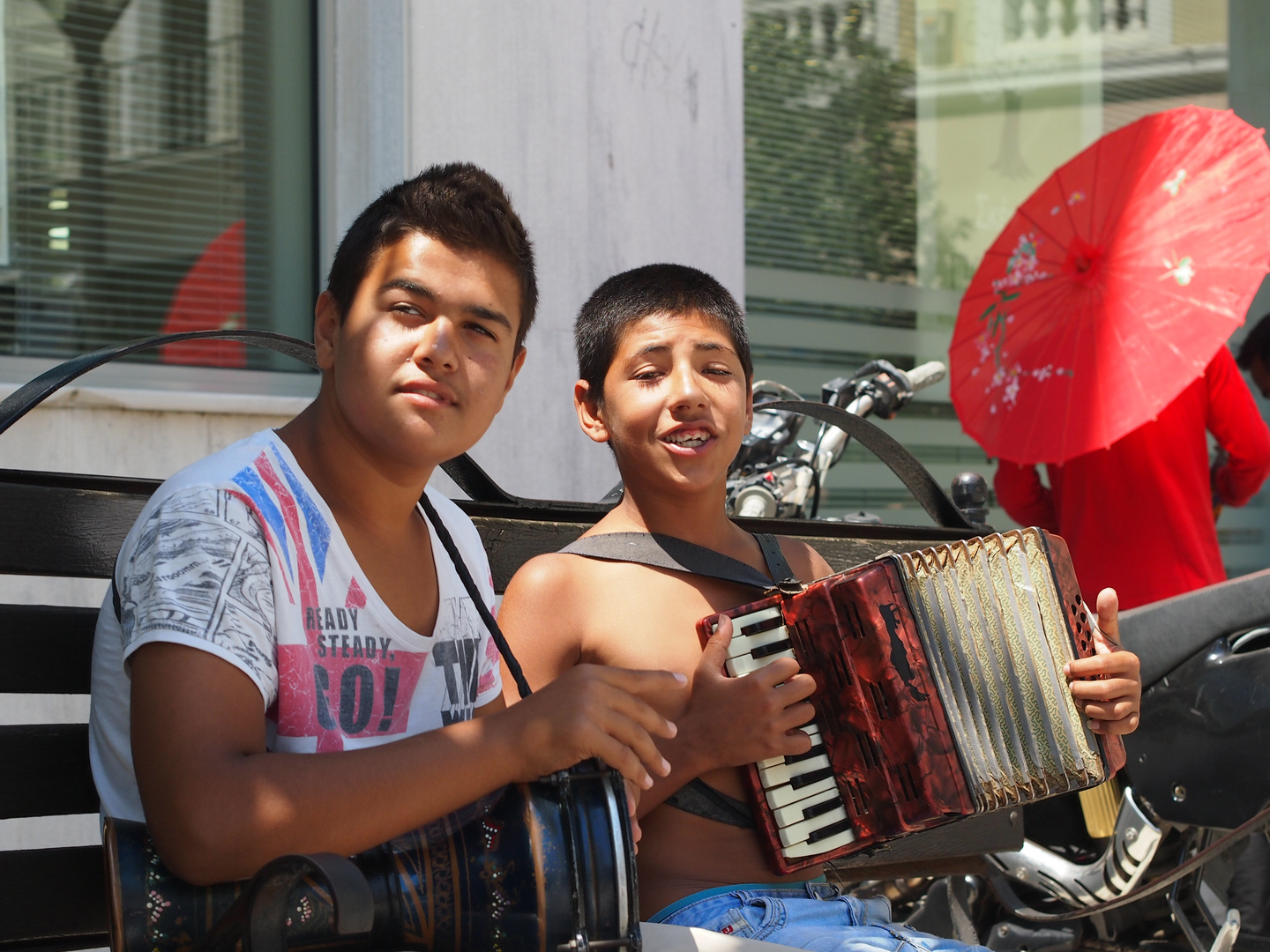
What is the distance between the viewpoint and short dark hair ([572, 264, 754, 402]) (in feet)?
7.34

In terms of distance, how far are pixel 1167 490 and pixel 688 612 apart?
2.29m

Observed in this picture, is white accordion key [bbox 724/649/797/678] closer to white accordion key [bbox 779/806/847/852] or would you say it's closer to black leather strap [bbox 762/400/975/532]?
white accordion key [bbox 779/806/847/852]

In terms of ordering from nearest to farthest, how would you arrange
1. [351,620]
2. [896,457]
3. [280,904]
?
[280,904]
[351,620]
[896,457]

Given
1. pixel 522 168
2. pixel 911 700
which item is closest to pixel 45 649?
pixel 911 700

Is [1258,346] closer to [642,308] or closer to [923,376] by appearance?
[923,376]

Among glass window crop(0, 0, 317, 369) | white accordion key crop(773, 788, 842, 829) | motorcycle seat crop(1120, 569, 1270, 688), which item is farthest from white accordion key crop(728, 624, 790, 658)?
glass window crop(0, 0, 317, 369)

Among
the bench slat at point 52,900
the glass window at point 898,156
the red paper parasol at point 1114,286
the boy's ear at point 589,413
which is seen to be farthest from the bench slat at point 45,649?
the glass window at point 898,156

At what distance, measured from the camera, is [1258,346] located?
14.5 feet

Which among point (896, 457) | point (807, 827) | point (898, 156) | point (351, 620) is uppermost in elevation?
point (898, 156)

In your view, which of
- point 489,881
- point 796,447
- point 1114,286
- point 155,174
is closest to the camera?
point 489,881

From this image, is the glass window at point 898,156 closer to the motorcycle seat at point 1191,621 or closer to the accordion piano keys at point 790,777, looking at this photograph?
the motorcycle seat at point 1191,621

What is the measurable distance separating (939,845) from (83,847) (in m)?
1.60

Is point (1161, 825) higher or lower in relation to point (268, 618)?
lower

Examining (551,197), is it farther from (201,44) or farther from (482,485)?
(482,485)
